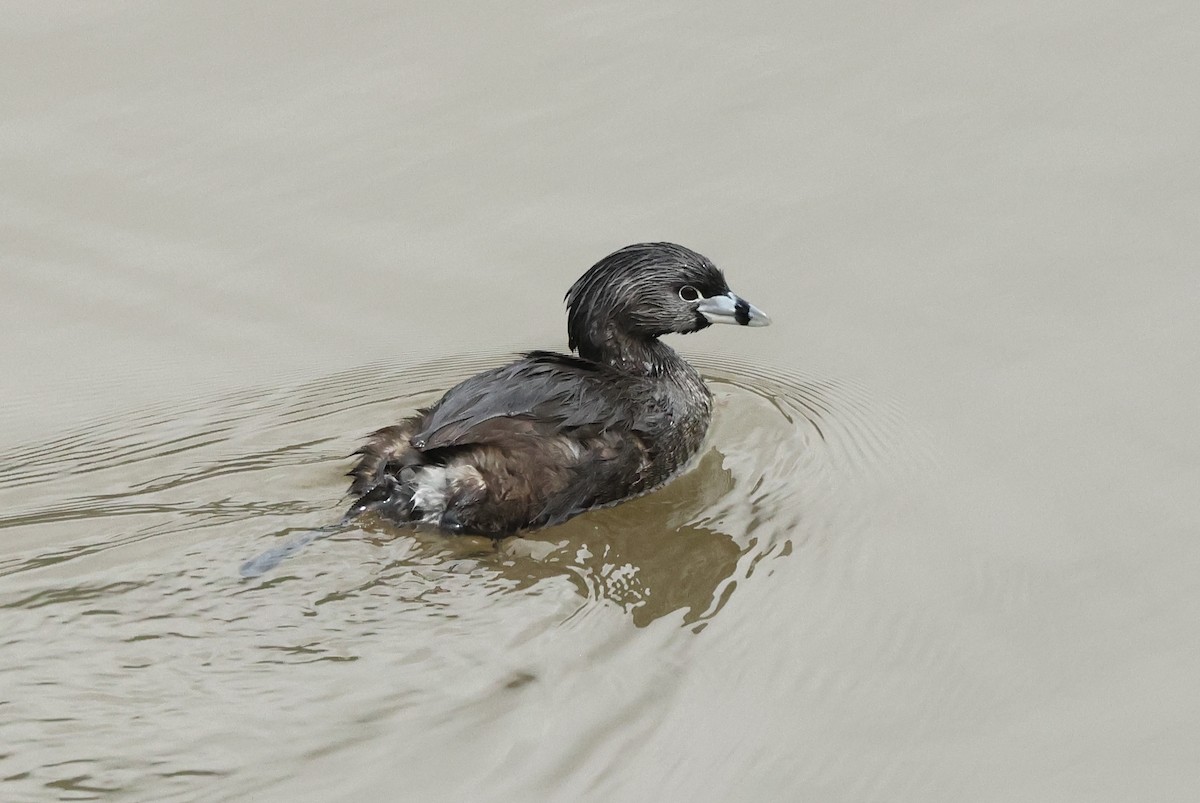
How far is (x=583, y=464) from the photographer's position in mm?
6422

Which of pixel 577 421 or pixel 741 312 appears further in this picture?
pixel 741 312

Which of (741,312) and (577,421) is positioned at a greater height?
(741,312)

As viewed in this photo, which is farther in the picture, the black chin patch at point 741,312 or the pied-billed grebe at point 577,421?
the black chin patch at point 741,312

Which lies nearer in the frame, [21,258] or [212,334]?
[212,334]

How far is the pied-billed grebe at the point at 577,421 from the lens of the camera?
20.3 ft

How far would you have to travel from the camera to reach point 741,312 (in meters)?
7.12

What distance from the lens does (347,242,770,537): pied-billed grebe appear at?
6199 mm

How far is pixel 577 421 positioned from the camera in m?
6.50

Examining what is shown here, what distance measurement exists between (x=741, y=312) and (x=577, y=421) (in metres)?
1.09

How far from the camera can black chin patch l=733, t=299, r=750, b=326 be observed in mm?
7125

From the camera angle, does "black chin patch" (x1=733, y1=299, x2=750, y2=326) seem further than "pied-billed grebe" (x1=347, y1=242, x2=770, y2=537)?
Yes

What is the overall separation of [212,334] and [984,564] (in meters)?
3.91

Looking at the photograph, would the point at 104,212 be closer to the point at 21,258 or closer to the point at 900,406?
the point at 21,258

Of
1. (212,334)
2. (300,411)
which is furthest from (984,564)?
(212,334)
